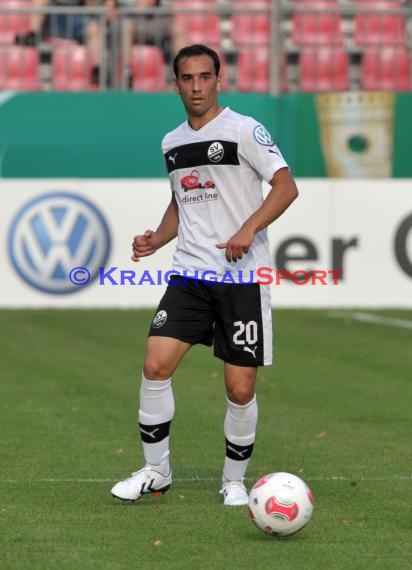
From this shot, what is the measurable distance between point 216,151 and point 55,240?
36.4ft

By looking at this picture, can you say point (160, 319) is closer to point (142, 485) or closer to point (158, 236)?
point (158, 236)


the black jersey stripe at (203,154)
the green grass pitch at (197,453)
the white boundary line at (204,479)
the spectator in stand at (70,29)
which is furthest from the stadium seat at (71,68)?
the black jersey stripe at (203,154)

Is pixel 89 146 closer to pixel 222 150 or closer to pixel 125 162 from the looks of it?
pixel 125 162

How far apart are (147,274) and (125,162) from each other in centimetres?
182

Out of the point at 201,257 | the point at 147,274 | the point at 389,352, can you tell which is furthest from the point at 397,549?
the point at 147,274

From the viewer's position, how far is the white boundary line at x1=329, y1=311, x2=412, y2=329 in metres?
16.5

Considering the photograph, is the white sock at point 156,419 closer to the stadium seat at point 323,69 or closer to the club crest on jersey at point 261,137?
the club crest on jersey at point 261,137

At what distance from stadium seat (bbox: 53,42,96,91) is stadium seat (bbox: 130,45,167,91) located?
0.60 m

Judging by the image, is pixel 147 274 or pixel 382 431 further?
pixel 147 274

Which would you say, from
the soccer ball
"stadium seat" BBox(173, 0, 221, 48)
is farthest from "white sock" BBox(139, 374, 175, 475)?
"stadium seat" BBox(173, 0, 221, 48)

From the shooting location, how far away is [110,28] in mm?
19250

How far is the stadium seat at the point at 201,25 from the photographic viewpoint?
19.6 metres

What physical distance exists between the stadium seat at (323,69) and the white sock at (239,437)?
13003 mm

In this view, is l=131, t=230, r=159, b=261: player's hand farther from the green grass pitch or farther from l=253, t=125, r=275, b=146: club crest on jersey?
the green grass pitch
